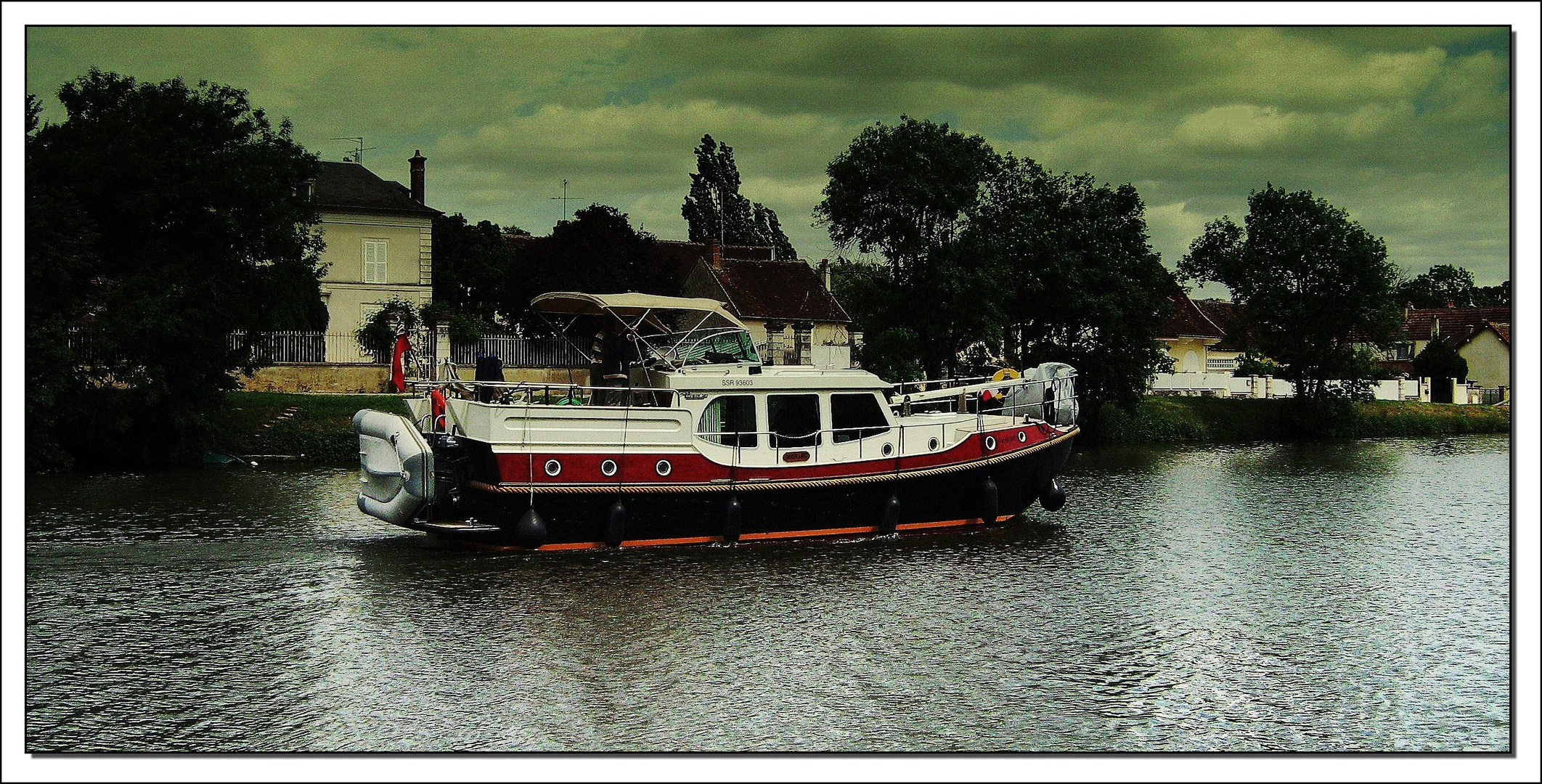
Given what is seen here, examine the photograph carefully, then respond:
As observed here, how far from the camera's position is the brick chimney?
51844mm

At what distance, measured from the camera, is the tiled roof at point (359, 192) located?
48.7 metres

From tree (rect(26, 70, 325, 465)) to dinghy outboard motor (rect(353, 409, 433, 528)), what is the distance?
11.3 meters

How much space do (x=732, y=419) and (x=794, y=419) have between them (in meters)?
0.95

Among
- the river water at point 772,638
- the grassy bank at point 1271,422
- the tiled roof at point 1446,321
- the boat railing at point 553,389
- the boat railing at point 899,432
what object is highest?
the tiled roof at point 1446,321

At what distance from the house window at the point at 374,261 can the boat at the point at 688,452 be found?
30668 mm

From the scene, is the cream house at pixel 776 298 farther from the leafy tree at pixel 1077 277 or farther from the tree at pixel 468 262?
the leafy tree at pixel 1077 277

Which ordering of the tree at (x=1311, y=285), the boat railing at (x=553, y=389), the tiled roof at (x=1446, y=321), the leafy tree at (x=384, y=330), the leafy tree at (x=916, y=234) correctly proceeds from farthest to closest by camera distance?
1. the tiled roof at (x=1446, y=321)
2. the tree at (x=1311, y=285)
3. the leafy tree at (x=384, y=330)
4. the leafy tree at (x=916, y=234)
5. the boat railing at (x=553, y=389)

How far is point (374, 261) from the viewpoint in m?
49.2

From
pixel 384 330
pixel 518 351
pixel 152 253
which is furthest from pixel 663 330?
pixel 518 351

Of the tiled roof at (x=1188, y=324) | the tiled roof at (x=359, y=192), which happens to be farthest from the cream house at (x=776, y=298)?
the tiled roof at (x=1188, y=324)

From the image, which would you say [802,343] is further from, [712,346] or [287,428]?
[712,346]

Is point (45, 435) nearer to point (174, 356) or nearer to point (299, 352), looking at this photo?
point (174, 356)

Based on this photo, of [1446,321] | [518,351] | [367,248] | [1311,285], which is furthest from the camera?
[1446,321]

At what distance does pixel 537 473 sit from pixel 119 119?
56.8ft
